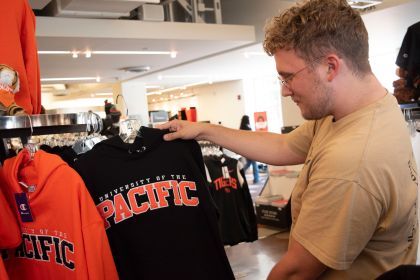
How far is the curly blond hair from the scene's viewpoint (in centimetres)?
131

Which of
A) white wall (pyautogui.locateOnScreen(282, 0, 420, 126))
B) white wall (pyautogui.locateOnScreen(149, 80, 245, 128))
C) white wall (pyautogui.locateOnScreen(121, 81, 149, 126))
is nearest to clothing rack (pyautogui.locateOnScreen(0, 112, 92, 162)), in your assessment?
white wall (pyautogui.locateOnScreen(282, 0, 420, 126))

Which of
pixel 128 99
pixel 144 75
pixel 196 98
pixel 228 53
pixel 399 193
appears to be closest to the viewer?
pixel 399 193

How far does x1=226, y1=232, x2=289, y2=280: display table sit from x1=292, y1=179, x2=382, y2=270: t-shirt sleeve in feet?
10.8

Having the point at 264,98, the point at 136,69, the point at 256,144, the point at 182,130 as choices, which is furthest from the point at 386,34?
the point at 182,130

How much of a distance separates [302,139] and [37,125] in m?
1.08

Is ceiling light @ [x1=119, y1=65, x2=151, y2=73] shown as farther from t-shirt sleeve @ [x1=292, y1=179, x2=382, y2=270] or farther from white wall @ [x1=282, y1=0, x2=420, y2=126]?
t-shirt sleeve @ [x1=292, y1=179, x2=382, y2=270]

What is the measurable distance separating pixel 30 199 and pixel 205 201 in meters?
0.65

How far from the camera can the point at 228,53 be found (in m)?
10.1

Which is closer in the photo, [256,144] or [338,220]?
[338,220]

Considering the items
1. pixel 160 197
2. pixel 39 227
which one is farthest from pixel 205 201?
pixel 39 227

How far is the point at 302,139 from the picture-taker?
6.00 ft

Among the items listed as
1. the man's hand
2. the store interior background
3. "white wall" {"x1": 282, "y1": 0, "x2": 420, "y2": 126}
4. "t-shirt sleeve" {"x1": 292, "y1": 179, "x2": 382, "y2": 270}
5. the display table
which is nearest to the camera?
"t-shirt sleeve" {"x1": 292, "y1": 179, "x2": 382, "y2": 270}

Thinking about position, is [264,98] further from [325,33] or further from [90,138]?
[325,33]

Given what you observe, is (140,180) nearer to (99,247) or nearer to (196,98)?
(99,247)
